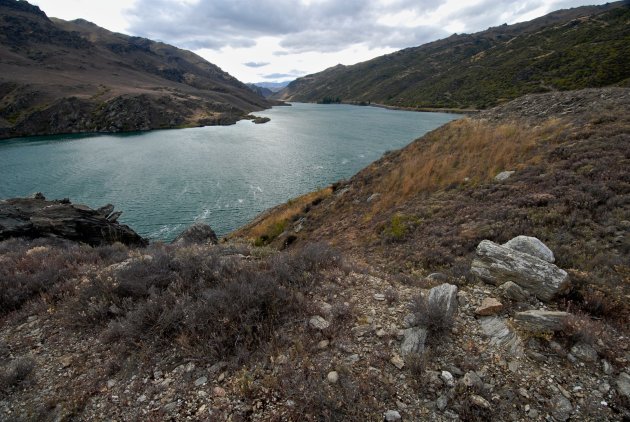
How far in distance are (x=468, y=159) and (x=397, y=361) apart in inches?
600

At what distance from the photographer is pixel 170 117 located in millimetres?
108375

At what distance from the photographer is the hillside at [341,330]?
12.8 feet

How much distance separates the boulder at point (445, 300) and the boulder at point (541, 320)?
99 centimetres

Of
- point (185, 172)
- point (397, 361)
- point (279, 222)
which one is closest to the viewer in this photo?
point (397, 361)

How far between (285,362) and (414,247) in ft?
23.8

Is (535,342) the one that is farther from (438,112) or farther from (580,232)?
(438,112)

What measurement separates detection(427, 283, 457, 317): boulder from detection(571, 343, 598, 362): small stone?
65.8 inches

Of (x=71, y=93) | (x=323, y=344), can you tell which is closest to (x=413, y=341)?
(x=323, y=344)

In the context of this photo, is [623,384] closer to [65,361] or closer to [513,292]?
[513,292]

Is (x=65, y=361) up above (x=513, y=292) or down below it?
below

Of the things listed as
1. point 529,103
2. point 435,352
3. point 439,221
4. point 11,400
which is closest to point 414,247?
point 439,221

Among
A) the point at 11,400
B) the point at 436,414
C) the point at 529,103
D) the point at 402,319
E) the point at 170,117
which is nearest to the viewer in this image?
the point at 436,414

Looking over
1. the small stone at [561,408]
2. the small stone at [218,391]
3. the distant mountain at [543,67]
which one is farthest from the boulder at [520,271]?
the distant mountain at [543,67]

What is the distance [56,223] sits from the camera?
1502 cm
